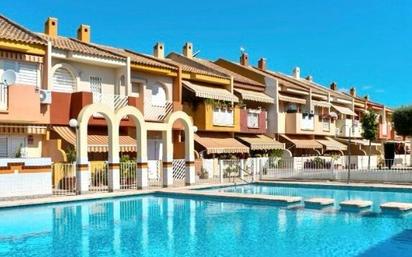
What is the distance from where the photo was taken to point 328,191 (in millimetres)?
33500

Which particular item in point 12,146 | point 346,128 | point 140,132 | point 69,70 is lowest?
point 12,146

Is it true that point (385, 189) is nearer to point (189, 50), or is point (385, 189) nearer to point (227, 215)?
point (227, 215)

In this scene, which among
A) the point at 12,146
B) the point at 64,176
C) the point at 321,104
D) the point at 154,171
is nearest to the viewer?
the point at 64,176

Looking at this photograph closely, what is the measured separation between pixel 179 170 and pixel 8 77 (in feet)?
42.9

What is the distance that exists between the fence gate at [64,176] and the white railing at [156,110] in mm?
9010

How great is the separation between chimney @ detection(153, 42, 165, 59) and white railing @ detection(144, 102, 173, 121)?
10.3 m

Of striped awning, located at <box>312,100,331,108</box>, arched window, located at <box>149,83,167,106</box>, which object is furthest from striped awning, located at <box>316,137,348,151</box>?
arched window, located at <box>149,83,167,106</box>

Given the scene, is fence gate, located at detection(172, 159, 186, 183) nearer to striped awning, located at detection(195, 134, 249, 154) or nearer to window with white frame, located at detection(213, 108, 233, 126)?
striped awning, located at detection(195, 134, 249, 154)

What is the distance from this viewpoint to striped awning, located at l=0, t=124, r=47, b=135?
2943 centimetres

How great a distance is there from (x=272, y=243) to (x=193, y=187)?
1645 cm

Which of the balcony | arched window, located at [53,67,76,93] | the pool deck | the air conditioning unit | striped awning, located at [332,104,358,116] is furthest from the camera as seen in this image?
the balcony

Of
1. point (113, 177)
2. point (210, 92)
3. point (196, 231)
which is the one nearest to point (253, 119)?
point (210, 92)

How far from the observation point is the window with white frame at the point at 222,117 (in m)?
43.2

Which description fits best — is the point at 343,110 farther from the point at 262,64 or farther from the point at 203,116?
the point at 203,116
